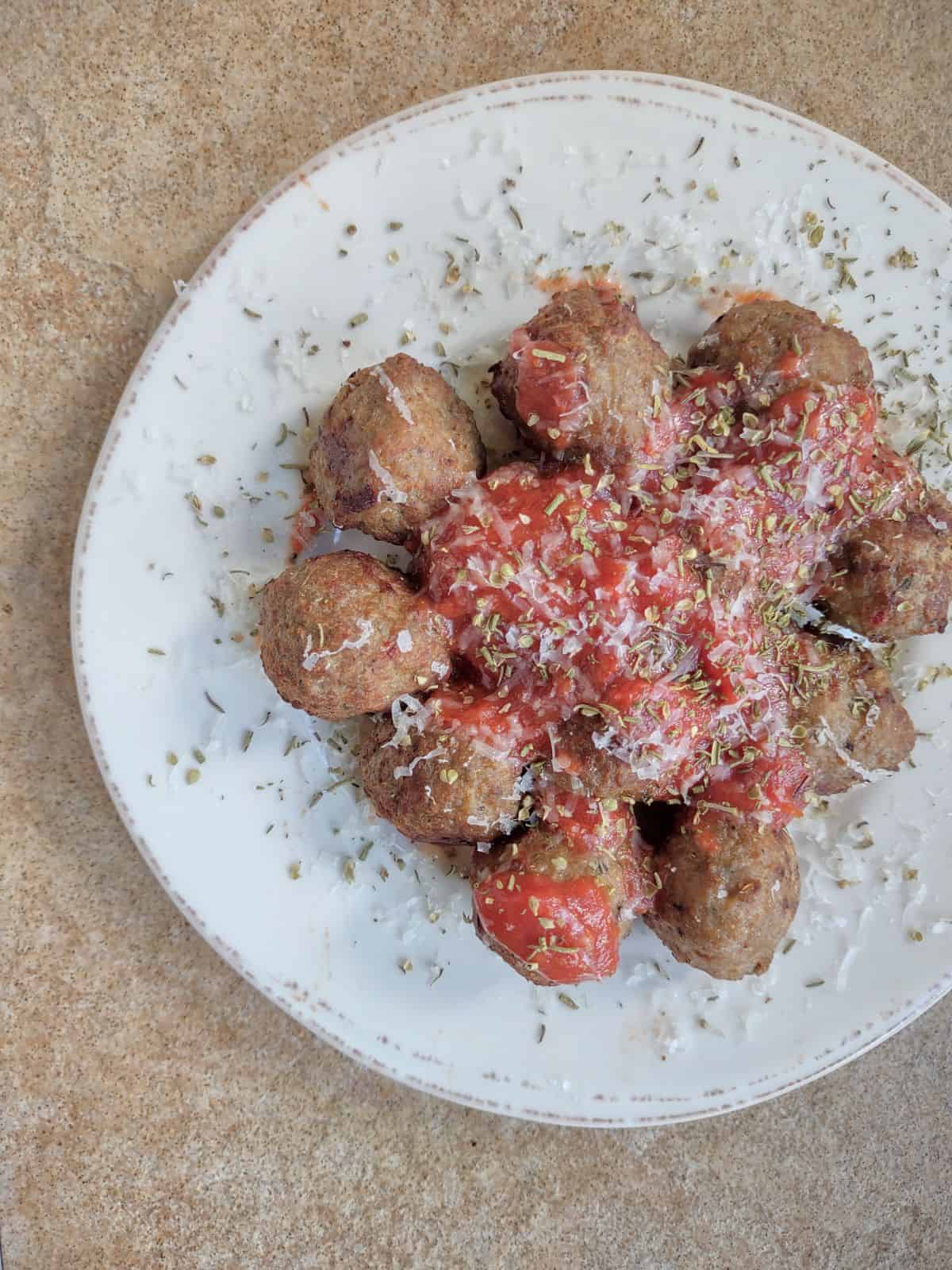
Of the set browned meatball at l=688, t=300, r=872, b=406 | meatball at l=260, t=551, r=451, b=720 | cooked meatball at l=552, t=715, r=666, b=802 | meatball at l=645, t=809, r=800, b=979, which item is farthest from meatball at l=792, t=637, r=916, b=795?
meatball at l=260, t=551, r=451, b=720

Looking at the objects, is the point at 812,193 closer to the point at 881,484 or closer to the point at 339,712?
the point at 881,484

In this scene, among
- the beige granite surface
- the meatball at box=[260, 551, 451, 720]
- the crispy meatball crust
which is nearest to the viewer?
the meatball at box=[260, 551, 451, 720]

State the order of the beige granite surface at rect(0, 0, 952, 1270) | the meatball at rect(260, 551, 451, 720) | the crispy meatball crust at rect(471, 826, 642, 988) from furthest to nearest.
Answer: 1. the beige granite surface at rect(0, 0, 952, 1270)
2. the crispy meatball crust at rect(471, 826, 642, 988)
3. the meatball at rect(260, 551, 451, 720)

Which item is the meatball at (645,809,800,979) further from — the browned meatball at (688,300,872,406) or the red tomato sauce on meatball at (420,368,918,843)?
the browned meatball at (688,300,872,406)

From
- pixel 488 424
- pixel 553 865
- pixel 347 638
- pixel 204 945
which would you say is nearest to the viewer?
pixel 347 638

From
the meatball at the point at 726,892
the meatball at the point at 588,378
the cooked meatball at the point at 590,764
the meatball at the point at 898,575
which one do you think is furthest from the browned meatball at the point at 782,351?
the meatball at the point at 726,892

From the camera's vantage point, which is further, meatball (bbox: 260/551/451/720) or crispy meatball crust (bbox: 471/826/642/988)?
crispy meatball crust (bbox: 471/826/642/988)

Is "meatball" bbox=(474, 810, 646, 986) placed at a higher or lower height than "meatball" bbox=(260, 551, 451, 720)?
lower

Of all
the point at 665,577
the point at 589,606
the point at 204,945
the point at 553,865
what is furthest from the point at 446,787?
the point at 204,945

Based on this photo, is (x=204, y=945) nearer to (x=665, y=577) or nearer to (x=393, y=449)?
(x=393, y=449)
